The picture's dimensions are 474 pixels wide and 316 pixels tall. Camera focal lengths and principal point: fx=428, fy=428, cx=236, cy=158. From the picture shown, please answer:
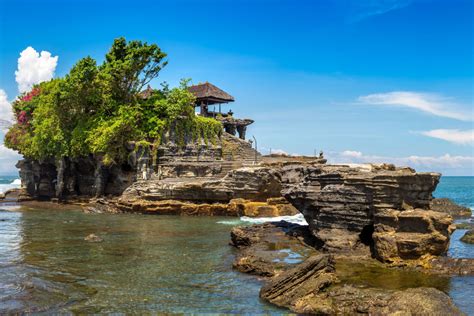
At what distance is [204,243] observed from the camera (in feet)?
69.2

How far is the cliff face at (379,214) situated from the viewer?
1551 centimetres

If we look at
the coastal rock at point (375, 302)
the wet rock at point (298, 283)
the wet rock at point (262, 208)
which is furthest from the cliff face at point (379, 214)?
the wet rock at point (262, 208)

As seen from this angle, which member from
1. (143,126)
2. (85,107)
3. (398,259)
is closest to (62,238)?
(398,259)

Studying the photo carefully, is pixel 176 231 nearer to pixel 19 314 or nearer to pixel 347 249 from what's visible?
pixel 347 249

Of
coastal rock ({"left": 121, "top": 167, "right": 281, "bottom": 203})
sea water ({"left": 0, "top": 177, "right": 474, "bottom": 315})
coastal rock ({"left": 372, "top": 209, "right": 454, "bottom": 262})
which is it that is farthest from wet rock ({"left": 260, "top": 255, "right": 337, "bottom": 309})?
coastal rock ({"left": 121, "top": 167, "right": 281, "bottom": 203})

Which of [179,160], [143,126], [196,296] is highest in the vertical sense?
[143,126]

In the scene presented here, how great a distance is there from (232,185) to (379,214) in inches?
719

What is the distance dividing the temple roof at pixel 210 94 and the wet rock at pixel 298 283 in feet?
124

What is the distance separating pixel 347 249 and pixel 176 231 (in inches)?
446

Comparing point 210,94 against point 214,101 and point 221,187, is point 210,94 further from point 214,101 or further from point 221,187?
point 221,187

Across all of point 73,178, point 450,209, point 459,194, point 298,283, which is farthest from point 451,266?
point 459,194

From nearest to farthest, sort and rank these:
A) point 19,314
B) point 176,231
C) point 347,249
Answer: point 19,314 < point 347,249 < point 176,231

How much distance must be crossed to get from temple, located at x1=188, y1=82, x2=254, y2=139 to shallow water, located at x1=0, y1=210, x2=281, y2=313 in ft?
81.9

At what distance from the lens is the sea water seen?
11.6 m
